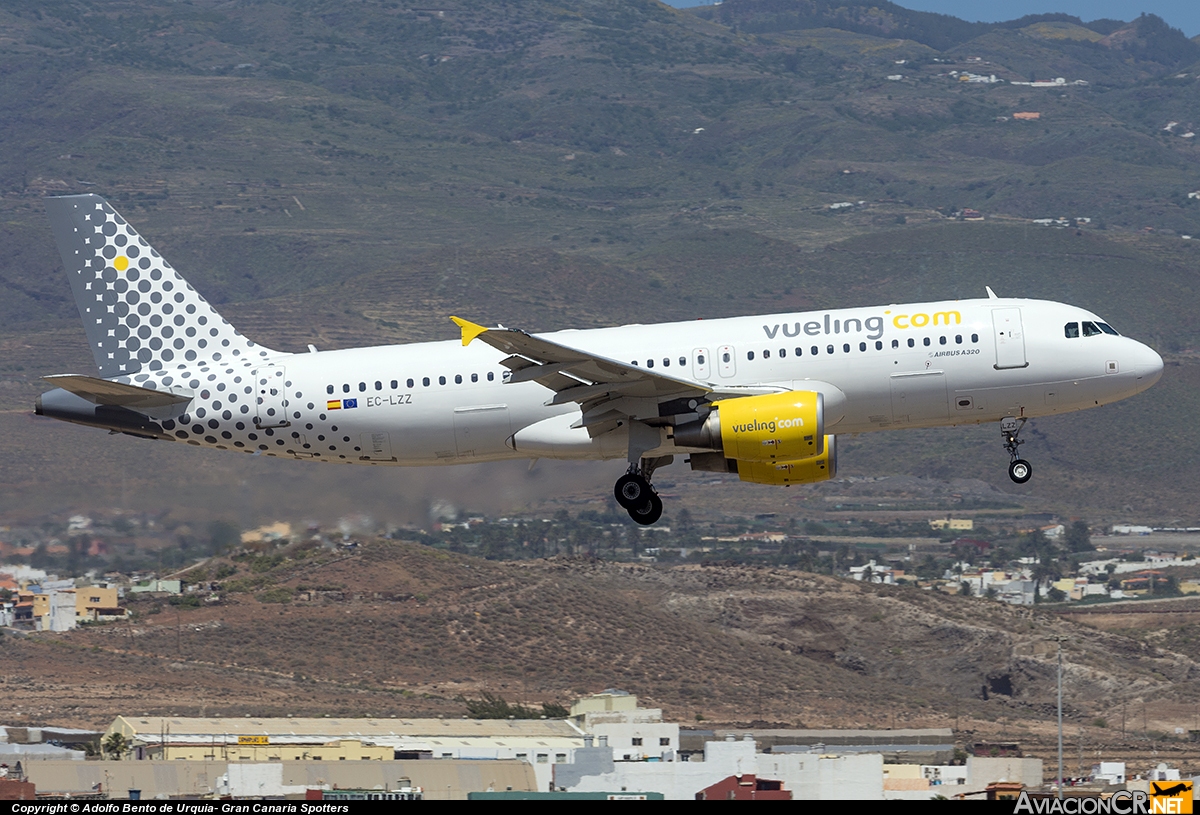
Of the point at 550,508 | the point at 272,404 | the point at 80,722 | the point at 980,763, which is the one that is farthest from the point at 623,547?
the point at 272,404

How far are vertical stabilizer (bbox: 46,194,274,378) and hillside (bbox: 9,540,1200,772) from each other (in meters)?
48.3

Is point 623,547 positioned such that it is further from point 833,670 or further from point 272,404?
point 272,404

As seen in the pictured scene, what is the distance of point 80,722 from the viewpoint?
297ft

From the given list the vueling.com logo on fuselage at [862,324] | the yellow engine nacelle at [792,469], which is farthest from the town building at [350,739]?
the vueling.com logo on fuselage at [862,324]

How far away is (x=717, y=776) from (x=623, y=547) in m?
93.3

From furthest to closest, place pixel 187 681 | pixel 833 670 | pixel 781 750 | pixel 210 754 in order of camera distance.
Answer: pixel 833 670 → pixel 187 681 → pixel 781 750 → pixel 210 754

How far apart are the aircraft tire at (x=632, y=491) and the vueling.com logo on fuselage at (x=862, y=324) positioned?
4.48m

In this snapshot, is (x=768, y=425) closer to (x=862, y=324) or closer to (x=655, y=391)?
(x=655, y=391)

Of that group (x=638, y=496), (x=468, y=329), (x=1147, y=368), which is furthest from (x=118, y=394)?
(x=1147, y=368)

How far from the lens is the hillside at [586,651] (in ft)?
325

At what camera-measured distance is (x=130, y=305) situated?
45750mm

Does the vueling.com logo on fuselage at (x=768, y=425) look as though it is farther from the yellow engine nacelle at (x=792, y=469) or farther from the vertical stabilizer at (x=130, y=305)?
the vertical stabilizer at (x=130, y=305)

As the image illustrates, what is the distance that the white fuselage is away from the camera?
41.6 metres

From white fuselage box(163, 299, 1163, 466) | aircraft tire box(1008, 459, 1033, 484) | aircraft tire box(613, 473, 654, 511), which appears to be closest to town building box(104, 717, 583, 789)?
white fuselage box(163, 299, 1163, 466)
